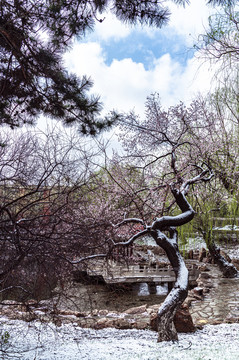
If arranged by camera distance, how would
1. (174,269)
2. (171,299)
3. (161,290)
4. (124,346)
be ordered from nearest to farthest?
(124,346)
(171,299)
(174,269)
(161,290)

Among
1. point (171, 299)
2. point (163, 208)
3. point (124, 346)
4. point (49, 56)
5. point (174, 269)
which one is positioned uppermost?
point (49, 56)

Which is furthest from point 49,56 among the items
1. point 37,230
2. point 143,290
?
point 143,290

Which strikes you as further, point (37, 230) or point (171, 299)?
point (171, 299)

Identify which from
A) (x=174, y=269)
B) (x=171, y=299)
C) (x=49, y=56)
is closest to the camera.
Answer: (x=49, y=56)

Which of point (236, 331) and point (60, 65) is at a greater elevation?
point (60, 65)

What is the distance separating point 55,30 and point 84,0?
0.46 meters

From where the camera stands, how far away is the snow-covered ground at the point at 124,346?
4227 millimetres

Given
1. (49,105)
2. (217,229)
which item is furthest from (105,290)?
(49,105)

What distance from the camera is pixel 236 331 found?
19.1 feet

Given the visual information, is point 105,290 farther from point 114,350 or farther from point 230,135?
point 230,135

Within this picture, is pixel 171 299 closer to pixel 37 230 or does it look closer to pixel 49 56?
pixel 37 230

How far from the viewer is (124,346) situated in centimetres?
490

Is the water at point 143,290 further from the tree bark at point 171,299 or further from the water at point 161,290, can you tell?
the tree bark at point 171,299

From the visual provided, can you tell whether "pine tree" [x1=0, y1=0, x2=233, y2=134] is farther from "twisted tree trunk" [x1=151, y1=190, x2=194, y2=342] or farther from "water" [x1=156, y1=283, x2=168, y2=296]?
"water" [x1=156, y1=283, x2=168, y2=296]
